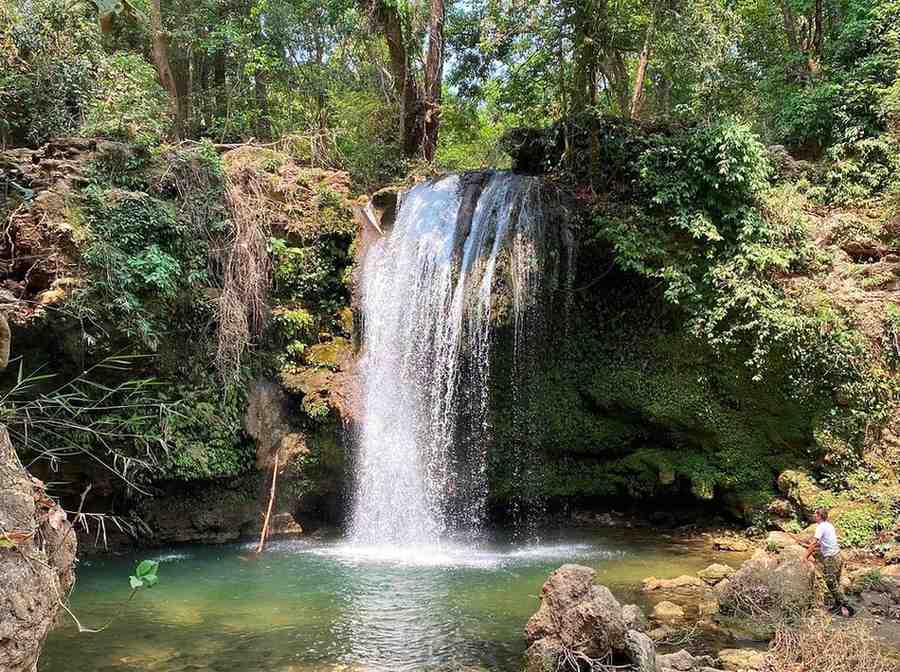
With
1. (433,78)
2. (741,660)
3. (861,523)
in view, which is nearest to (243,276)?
(433,78)

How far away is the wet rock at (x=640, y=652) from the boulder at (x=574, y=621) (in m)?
0.07

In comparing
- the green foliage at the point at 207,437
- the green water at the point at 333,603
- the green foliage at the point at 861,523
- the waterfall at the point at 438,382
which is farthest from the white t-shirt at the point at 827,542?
the green foliage at the point at 207,437

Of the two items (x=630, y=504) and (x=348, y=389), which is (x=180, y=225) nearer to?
(x=348, y=389)

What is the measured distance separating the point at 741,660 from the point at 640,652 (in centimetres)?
114

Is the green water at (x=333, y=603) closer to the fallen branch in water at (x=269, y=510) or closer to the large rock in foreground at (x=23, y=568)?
the fallen branch in water at (x=269, y=510)

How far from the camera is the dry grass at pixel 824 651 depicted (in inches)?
225

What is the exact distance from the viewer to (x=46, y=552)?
4.23 meters

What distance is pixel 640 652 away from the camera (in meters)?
6.03

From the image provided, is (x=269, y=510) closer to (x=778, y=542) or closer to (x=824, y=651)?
(x=778, y=542)

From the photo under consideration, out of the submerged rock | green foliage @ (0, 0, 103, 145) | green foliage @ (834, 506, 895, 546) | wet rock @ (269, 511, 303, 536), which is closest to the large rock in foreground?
the submerged rock

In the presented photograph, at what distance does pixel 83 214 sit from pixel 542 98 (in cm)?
1176

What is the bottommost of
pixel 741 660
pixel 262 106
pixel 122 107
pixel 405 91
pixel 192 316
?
pixel 741 660

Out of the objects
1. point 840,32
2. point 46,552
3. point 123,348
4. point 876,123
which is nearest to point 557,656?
point 46,552

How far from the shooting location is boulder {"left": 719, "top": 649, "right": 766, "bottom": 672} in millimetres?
6262
